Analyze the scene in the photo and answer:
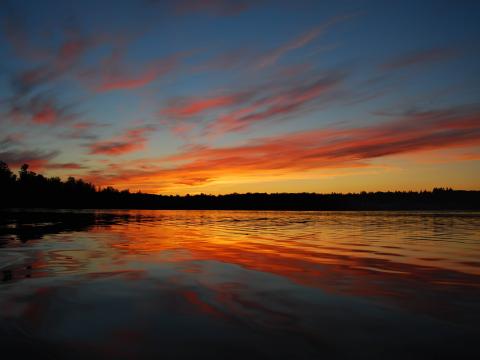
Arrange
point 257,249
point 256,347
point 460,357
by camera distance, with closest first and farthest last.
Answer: point 460,357, point 256,347, point 257,249

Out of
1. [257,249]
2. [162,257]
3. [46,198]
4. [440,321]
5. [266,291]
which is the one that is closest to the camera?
[440,321]

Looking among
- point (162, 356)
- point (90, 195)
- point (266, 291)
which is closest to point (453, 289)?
point (266, 291)

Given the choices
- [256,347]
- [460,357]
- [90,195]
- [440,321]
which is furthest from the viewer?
[90,195]

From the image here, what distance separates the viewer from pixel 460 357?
4746mm

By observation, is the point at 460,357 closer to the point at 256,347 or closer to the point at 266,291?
the point at 256,347

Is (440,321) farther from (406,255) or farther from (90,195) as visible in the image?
(90,195)

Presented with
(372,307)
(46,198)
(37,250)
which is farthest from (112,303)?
(46,198)

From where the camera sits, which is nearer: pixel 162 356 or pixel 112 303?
pixel 162 356

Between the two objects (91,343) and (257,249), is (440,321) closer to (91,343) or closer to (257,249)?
(91,343)

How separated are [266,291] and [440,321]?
3.75 meters

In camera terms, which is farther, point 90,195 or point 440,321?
point 90,195

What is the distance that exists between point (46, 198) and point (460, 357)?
173961 mm

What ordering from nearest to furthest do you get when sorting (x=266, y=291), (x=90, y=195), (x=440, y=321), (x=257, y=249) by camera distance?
1. (x=440, y=321)
2. (x=266, y=291)
3. (x=257, y=249)
4. (x=90, y=195)

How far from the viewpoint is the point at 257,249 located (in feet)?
57.0
